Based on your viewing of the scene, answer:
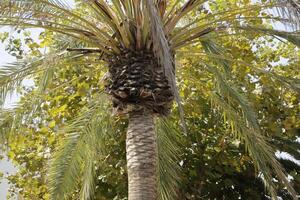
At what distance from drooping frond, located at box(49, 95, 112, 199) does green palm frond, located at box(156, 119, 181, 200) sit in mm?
920

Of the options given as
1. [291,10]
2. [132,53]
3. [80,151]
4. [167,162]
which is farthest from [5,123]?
[291,10]

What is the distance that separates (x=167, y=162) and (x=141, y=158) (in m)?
1.97

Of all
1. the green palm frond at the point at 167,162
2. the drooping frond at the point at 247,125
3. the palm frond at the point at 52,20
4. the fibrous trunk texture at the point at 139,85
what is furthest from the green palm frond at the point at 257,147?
the palm frond at the point at 52,20

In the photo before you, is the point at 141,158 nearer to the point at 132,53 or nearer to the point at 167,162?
the point at 132,53

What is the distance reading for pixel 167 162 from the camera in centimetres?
820

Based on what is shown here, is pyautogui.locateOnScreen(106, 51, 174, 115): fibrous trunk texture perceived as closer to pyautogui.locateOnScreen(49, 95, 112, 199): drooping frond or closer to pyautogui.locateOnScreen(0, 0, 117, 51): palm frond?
pyautogui.locateOnScreen(0, 0, 117, 51): palm frond

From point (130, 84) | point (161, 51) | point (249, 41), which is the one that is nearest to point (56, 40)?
point (130, 84)

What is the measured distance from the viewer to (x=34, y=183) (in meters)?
10.5

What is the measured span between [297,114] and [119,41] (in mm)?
5075

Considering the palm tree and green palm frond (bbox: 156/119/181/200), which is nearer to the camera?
the palm tree

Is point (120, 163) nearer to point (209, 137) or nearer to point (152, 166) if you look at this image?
point (209, 137)

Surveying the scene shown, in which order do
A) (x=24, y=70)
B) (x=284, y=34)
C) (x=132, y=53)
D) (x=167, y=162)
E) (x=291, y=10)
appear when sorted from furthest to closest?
(x=167, y=162)
(x=24, y=70)
(x=284, y=34)
(x=132, y=53)
(x=291, y=10)

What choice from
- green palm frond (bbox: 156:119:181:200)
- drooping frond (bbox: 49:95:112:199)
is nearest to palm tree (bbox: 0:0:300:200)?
drooping frond (bbox: 49:95:112:199)

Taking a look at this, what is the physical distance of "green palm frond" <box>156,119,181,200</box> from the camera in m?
8.15
